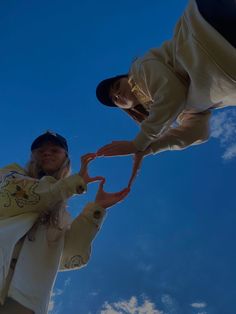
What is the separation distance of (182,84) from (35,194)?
1.25 meters

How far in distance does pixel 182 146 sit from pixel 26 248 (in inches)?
47.2

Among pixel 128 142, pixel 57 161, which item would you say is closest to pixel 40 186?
pixel 57 161

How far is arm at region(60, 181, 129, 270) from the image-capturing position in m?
3.08

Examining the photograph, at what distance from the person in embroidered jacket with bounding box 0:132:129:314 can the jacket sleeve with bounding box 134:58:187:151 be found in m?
0.62

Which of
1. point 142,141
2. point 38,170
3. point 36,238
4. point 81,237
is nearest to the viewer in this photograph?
point 142,141

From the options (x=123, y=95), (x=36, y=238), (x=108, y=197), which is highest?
(x=123, y=95)

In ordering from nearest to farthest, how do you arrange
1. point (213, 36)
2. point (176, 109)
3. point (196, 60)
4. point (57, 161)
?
point (213, 36) → point (196, 60) → point (176, 109) → point (57, 161)

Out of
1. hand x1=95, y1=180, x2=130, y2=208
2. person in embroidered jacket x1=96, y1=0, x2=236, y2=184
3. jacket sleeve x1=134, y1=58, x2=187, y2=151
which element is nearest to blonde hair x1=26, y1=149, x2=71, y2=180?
hand x1=95, y1=180, x2=130, y2=208

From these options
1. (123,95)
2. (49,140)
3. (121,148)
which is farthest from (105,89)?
(49,140)

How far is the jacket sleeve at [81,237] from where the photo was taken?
10.1 ft

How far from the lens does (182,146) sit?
289cm

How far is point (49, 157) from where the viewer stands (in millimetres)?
3379

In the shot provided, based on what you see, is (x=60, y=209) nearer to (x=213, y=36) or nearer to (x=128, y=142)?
(x=128, y=142)

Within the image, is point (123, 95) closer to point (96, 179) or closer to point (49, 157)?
point (96, 179)
